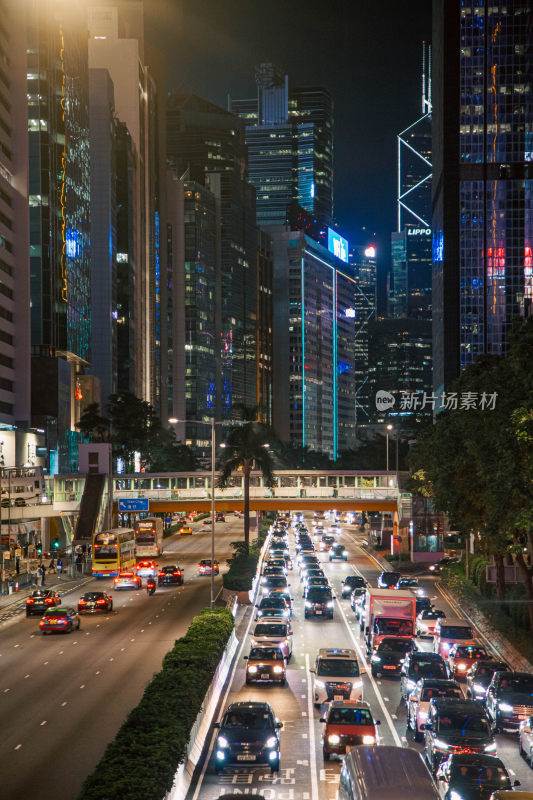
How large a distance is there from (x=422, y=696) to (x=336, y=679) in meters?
3.98

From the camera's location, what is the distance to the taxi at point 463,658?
37.1m

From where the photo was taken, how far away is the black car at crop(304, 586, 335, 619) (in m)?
54.2

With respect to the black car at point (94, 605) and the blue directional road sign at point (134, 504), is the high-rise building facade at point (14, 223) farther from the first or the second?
the black car at point (94, 605)

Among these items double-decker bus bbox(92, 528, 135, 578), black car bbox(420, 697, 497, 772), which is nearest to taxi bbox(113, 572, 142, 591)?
double-decker bus bbox(92, 528, 135, 578)

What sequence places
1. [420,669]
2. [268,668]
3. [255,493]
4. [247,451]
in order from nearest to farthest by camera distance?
[420,669] < [268,668] < [247,451] < [255,493]

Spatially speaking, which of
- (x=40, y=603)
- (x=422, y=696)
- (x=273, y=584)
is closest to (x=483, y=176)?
(x=273, y=584)

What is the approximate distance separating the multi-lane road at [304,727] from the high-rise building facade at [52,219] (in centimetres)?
7890

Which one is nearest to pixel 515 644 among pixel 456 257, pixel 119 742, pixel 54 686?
pixel 54 686

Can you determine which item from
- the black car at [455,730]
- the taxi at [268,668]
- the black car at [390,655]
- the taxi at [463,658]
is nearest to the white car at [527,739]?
the black car at [455,730]

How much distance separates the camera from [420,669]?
32.9 meters

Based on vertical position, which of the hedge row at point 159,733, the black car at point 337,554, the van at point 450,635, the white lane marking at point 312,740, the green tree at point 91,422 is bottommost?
the black car at point 337,554

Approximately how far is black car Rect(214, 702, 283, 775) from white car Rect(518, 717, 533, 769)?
6.00 m

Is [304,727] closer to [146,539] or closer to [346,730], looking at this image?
[346,730]

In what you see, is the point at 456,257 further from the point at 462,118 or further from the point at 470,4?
the point at 470,4
